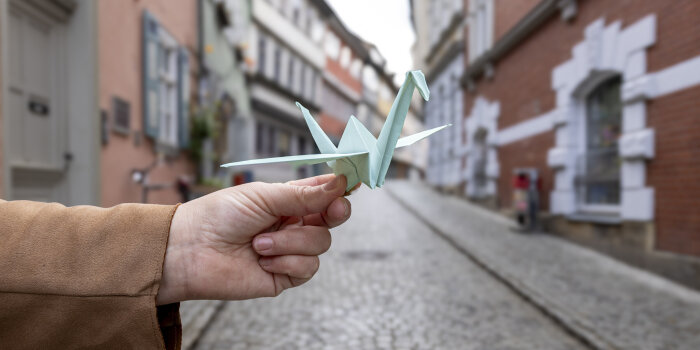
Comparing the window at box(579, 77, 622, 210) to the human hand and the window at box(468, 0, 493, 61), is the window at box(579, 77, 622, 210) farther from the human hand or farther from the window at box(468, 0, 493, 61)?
the human hand

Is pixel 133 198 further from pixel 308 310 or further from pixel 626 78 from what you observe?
pixel 626 78

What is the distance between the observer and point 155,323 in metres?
1.06

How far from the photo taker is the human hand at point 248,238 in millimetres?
1187

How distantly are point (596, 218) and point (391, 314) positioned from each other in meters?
4.46

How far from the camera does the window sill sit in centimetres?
680

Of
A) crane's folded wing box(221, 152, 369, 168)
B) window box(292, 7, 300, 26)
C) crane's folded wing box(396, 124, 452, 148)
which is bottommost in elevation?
crane's folded wing box(221, 152, 369, 168)

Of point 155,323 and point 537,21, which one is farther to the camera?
point 537,21

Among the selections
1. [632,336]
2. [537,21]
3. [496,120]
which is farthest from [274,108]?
[632,336]

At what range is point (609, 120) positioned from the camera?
7410mm

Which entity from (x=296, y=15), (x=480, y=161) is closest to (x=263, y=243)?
(x=480, y=161)

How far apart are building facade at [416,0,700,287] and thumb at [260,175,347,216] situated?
5356 millimetres

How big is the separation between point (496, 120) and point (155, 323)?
39.9 ft

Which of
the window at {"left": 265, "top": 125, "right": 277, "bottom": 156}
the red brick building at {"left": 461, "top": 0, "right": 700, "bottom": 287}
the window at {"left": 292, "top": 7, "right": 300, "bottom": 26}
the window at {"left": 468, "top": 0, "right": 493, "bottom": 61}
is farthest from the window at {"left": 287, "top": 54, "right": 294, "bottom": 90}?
the red brick building at {"left": 461, "top": 0, "right": 700, "bottom": 287}

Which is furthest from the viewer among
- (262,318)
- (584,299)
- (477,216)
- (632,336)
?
(477,216)
